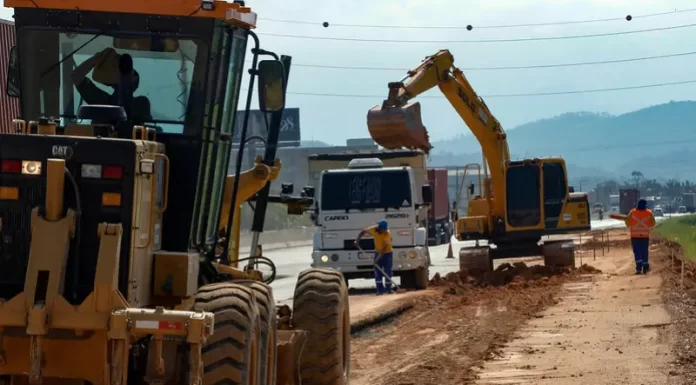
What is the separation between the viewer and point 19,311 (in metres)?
7.75

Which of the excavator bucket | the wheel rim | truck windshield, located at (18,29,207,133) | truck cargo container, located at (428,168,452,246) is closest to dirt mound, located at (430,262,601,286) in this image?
the excavator bucket

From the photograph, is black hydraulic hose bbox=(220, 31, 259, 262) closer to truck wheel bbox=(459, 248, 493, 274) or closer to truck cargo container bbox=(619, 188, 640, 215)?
truck wheel bbox=(459, 248, 493, 274)

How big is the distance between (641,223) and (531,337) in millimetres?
12194

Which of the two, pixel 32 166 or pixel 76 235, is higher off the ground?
pixel 32 166

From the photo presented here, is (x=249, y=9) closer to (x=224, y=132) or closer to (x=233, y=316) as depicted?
(x=224, y=132)

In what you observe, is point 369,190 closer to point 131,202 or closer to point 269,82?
point 269,82

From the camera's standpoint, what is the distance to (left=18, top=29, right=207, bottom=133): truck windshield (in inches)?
363

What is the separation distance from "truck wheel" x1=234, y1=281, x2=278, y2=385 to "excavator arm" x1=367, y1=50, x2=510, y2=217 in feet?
63.0

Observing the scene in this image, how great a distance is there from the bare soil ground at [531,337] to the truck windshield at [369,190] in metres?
2.21

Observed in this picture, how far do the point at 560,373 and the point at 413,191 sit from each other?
13788mm

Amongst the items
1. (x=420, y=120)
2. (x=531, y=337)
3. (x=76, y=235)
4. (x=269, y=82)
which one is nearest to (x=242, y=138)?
(x=269, y=82)

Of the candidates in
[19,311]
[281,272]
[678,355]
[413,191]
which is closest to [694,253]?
[281,272]

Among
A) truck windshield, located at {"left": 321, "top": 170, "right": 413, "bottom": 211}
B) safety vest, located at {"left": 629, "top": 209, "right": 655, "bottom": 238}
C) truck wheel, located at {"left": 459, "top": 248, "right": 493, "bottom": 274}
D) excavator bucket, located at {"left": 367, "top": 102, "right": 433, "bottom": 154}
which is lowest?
truck wheel, located at {"left": 459, "top": 248, "right": 493, "bottom": 274}

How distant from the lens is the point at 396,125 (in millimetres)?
28547
